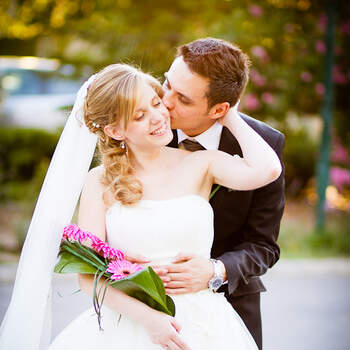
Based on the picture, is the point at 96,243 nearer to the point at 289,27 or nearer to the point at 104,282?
the point at 104,282

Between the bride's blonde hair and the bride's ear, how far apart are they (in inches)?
0.7

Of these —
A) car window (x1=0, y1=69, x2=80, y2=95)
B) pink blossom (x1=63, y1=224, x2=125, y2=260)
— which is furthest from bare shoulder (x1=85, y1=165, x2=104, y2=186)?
car window (x1=0, y1=69, x2=80, y2=95)

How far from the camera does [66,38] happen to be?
367 inches

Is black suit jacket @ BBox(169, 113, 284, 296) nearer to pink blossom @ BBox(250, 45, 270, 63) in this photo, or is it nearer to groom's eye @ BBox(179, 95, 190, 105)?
groom's eye @ BBox(179, 95, 190, 105)

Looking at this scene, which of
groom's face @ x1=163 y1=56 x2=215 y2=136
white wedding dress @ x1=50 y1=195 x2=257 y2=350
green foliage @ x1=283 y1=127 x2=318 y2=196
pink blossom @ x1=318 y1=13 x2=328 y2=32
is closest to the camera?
white wedding dress @ x1=50 y1=195 x2=257 y2=350

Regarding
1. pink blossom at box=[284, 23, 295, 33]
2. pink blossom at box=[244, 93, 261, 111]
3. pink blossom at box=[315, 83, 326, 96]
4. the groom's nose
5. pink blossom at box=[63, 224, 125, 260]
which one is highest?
the groom's nose

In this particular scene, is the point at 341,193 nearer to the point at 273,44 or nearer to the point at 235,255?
the point at 273,44

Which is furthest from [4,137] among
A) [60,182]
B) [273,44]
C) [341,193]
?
[60,182]

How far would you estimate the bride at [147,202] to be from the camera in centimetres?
209

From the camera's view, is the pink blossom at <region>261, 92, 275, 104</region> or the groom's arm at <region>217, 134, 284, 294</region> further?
the pink blossom at <region>261, 92, 275, 104</region>

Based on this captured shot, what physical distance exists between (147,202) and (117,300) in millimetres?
364

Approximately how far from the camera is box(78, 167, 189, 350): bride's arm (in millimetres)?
1966

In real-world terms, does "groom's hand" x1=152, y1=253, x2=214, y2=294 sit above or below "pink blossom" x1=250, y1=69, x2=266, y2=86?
above

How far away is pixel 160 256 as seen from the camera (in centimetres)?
211
